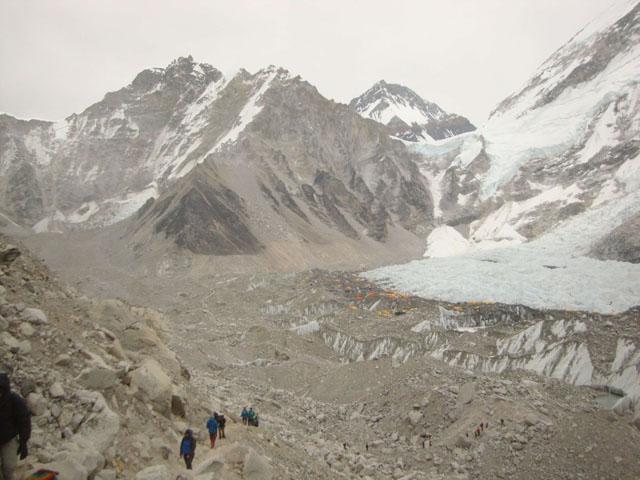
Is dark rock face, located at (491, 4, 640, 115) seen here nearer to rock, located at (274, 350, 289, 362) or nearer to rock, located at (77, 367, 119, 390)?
rock, located at (274, 350, 289, 362)

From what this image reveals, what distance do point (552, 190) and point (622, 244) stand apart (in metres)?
48.2

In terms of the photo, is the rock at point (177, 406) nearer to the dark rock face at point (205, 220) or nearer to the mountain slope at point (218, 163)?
the dark rock face at point (205, 220)

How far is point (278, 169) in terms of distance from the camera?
359ft

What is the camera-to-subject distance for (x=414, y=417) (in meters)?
18.4

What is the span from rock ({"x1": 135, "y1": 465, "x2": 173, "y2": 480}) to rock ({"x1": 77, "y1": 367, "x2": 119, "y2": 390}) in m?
1.87

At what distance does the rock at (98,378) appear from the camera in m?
9.04

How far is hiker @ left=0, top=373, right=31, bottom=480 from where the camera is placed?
634 cm

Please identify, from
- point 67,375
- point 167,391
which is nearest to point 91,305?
point 167,391

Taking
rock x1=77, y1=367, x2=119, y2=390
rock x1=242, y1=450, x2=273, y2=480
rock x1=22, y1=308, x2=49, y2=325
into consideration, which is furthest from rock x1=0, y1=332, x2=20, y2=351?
rock x1=242, y1=450, x2=273, y2=480

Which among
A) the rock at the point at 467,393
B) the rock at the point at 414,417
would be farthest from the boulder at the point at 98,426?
the rock at the point at 467,393

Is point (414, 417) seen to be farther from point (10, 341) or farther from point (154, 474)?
point (10, 341)

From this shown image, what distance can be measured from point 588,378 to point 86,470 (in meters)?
19.6

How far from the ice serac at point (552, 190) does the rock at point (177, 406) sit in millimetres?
36132

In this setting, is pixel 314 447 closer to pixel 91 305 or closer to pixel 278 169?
pixel 91 305
